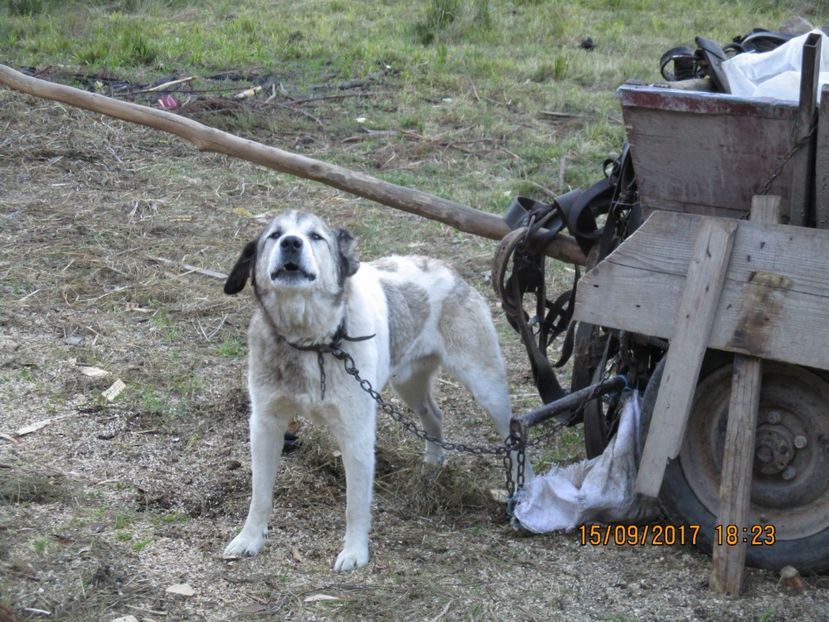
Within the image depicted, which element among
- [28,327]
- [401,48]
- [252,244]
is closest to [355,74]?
[401,48]

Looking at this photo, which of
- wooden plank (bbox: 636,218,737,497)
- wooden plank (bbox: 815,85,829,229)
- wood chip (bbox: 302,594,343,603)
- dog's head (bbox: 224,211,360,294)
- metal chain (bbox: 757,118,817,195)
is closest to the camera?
wooden plank (bbox: 815,85,829,229)

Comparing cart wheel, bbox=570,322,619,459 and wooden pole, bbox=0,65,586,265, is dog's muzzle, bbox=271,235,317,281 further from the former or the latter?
cart wheel, bbox=570,322,619,459

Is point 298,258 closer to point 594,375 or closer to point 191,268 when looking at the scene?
point 594,375

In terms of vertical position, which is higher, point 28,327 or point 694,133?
point 694,133

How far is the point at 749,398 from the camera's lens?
13.5 feet

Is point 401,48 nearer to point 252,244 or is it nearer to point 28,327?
point 28,327

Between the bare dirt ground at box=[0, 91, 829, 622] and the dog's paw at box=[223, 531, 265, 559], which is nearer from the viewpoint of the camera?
the bare dirt ground at box=[0, 91, 829, 622]

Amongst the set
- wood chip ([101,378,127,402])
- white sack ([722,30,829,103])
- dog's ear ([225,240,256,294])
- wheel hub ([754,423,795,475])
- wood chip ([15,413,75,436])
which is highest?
white sack ([722,30,829,103])

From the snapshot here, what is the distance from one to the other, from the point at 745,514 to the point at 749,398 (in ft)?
1.46

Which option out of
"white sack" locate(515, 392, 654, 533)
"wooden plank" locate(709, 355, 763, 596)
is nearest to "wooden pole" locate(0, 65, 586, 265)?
"white sack" locate(515, 392, 654, 533)

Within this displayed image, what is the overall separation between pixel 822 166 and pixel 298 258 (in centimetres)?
206

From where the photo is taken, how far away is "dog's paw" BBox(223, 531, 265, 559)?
458 centimetres

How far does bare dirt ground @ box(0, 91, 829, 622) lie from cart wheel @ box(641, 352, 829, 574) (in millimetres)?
149
